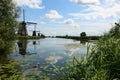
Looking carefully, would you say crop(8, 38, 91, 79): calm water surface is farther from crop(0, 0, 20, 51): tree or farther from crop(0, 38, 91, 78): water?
crop(0, 0, 20, 51): tree

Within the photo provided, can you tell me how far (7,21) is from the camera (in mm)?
28266

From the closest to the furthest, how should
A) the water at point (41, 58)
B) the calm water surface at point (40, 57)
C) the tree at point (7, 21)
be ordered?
the water at point (41, 58), the calm water surface at point (40, 57), the tree at point (7, 21)

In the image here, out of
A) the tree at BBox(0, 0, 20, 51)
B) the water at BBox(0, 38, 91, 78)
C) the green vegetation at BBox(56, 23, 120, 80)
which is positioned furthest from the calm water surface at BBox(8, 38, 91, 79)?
the tree at BBox(0, 0, 20, 51)

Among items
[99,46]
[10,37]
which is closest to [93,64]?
[99,46]

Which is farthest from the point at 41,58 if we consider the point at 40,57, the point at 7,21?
the point at 7,21

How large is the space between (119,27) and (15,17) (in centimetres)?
2069

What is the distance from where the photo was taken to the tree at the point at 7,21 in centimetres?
2659

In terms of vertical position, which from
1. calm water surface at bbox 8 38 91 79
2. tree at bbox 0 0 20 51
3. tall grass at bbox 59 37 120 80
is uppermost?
tree at bbox 0 0 20 51

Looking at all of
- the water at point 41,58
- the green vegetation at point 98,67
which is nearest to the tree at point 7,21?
the water at point 41,58

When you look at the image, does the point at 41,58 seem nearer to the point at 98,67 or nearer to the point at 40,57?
the point at 40,57

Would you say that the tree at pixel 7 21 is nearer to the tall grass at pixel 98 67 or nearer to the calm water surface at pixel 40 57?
the calm water surface at pixel 40 57

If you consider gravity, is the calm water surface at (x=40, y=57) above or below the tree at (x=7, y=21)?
below

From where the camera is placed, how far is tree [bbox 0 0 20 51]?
26.6 meters

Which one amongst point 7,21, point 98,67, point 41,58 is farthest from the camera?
point 7,21
